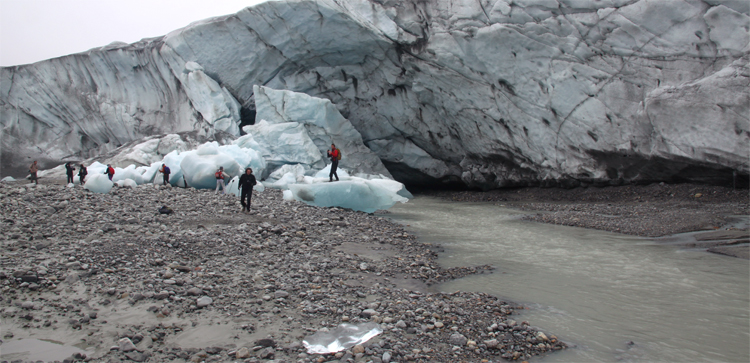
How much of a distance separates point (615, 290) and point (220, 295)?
14.5ft

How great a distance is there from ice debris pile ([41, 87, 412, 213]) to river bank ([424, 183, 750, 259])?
4.18 m

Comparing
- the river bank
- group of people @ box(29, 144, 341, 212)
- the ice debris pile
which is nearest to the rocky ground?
group of people @ box(29, 144, 341, 212)

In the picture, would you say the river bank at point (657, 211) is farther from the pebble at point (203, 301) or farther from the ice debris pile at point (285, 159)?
the pebble at point (203, 301)

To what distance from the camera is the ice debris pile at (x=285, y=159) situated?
10920 mm

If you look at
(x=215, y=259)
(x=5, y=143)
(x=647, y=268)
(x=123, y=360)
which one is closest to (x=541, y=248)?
(x=647, y=268)

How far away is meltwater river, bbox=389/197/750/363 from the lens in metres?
3.74

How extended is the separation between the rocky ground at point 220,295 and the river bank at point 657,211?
452 cm

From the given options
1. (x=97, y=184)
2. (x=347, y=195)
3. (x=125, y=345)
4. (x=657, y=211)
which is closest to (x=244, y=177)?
(x=347, y=195)

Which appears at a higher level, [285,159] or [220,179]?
[285,159]

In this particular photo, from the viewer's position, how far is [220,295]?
4.24 metres

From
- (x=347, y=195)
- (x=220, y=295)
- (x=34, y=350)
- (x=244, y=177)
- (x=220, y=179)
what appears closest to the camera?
(x=34, y=350)

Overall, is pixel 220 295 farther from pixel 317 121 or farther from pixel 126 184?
pixel 317 121

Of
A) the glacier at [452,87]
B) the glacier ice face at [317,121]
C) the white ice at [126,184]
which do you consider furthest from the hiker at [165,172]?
the glacier ice face at [317,121]

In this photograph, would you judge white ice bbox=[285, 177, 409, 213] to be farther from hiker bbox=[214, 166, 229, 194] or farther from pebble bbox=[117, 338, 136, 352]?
pebble bbox=[117, 338, 136, 352]
